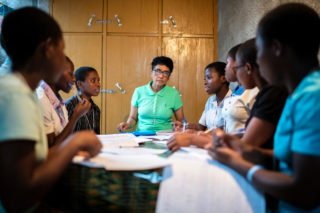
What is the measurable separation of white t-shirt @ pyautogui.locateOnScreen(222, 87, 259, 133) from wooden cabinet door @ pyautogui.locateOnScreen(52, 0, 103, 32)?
2.98m

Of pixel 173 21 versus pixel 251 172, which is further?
pixel 173 21

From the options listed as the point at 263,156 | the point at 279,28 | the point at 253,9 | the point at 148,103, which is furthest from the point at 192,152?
the point at 253,9

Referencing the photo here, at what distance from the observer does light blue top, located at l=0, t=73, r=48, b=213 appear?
71cm

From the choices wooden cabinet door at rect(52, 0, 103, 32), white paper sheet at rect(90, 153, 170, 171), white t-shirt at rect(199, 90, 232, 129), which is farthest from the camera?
wooden cabinet door at rect(52, 0, 103, 32)

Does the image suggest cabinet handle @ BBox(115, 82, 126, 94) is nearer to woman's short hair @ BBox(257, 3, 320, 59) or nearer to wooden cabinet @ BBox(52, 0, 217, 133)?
wooden cabinet @ BBox(52, 0, 217, 133)

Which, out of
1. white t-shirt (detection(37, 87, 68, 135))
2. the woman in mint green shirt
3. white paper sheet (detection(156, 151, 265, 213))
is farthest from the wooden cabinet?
white paper sheet (detection(156, 151, 265, 213))

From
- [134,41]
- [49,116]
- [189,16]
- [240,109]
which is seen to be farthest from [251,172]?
[189,16]

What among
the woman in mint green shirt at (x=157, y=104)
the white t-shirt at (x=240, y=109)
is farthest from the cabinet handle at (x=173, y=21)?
the white t-shirt at (x=240, y=109)

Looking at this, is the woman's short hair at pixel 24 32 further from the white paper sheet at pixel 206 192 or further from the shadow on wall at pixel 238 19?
the shadow on wall at pixel 238 19

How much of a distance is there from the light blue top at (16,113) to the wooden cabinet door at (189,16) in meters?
3.36

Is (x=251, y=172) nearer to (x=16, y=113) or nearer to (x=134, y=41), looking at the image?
(x=16, y=113)

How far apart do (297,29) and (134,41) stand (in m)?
3.29

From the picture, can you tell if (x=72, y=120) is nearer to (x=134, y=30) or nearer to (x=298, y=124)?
(x=298, y=124)

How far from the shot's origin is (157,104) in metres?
2.94
